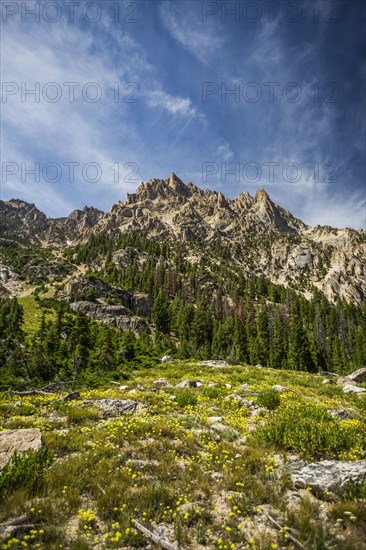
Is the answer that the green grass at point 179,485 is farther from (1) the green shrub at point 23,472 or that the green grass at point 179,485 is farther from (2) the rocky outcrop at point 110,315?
(2) the rocky outcrop at point 110,315

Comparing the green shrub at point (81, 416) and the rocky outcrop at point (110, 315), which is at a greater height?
the rocky outcrop at point (110, 315)

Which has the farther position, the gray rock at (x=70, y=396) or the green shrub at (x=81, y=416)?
the gray rock at (x=70, y=396)

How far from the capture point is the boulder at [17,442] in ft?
22.4

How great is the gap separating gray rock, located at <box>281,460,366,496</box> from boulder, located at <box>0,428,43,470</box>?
666cm

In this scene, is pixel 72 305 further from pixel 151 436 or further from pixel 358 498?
pixel 358 498

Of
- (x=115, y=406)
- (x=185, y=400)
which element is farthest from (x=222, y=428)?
(x=115, y=406)

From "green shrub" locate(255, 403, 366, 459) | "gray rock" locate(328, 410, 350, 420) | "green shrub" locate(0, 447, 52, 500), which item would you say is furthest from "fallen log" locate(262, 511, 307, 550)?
"gray rock" locate(328, 410, 350, 420)

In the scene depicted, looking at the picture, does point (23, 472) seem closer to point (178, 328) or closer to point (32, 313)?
point (32, 313)

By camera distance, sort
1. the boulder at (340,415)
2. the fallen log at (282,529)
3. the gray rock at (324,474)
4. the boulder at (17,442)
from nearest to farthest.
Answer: the fallen log at (282,529)
the gray rock at (324,474)
the boulder at (17,442)
the boulder at (340,415)

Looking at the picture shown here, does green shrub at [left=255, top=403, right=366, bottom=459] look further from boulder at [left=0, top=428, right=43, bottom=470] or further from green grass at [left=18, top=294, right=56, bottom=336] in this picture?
green grass at [left=18, top=294, right=56, bottom=336]

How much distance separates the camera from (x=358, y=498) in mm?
5305

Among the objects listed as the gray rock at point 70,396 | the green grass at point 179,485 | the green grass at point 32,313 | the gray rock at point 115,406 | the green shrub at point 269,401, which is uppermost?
the green grass at point 32,313

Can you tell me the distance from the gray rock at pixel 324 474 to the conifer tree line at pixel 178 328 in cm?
1917

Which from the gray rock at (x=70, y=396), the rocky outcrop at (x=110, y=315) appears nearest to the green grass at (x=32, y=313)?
the rocky outcrop at (x=110, y=315)
